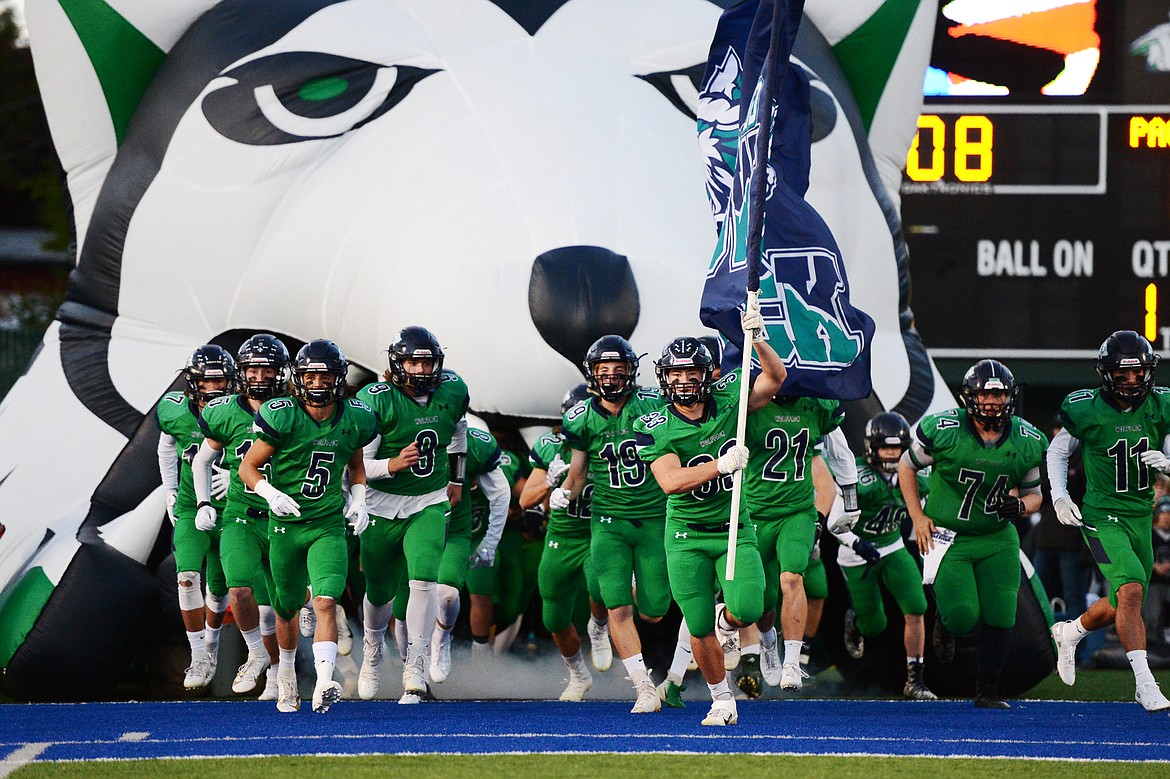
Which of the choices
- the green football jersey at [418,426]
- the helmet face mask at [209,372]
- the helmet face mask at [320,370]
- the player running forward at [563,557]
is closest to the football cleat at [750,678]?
the player running forward at [563,557]

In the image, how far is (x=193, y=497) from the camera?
8047 millimetres

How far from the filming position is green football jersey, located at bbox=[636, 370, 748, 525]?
22.4 feet

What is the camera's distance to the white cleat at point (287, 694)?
727 cm

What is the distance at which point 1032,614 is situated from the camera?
8.33 m

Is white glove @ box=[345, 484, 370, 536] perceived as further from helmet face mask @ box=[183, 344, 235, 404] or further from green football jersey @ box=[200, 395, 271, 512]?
helmet face mask @ box=[183, 344, 235, 404]

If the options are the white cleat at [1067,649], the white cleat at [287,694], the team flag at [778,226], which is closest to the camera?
the team flag at [778,226]

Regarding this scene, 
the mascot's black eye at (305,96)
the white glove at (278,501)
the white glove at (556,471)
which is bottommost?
the white glove at (278,501)

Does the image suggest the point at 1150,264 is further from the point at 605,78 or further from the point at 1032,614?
the point at 605,78

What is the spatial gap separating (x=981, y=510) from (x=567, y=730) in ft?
7.17

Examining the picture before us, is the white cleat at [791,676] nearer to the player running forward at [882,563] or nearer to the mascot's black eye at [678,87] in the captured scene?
the player running forward at [882,563]

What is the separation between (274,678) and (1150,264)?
6.43m

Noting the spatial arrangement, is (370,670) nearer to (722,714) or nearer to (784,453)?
(722,714)

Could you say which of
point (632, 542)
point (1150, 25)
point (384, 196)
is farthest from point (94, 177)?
point (1150, 25)

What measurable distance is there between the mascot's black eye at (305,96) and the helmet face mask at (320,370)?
5.05ft
